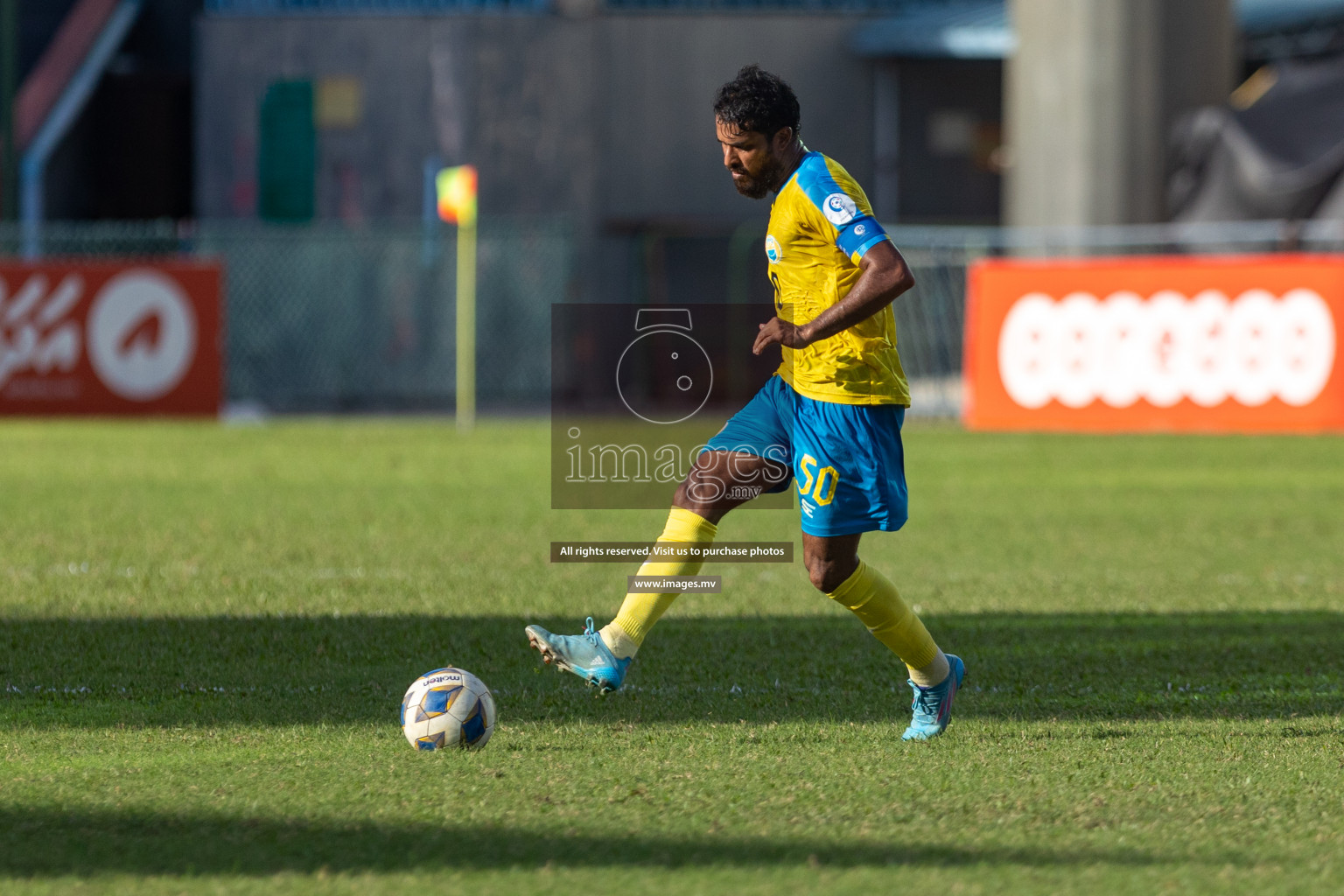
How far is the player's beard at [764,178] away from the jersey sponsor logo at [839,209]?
241 mm

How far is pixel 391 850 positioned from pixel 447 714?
1077mm

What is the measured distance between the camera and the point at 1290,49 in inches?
1142

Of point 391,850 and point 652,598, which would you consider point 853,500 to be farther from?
point 391,850

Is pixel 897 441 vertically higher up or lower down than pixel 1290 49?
lower down

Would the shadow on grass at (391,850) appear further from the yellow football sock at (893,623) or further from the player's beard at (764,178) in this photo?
the player's beard at (764,178)

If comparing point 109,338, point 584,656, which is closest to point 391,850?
point 584,656

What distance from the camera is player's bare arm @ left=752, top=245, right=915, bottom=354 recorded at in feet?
17.0

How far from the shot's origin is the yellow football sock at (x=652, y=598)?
5.64 metres

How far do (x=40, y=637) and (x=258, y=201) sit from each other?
2207 cm

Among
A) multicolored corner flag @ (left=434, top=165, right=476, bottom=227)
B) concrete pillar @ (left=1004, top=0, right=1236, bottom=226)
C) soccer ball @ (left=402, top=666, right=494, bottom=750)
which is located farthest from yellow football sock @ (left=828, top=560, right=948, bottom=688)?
concrete pillar @ (left=1004, top=0, right=1236, bottom=226)

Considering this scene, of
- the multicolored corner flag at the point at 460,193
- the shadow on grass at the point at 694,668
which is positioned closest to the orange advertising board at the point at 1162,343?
the multicolored corner flag at the point at 460,193

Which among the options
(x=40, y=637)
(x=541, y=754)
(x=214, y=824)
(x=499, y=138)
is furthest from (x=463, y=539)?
(x=499, y=138)

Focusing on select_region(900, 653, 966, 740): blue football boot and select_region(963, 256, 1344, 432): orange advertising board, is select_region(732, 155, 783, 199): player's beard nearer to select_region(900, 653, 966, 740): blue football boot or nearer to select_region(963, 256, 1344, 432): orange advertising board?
select_region(900, 653, 966, 740): blue football boot

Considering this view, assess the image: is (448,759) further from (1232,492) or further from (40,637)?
(1232,492)
